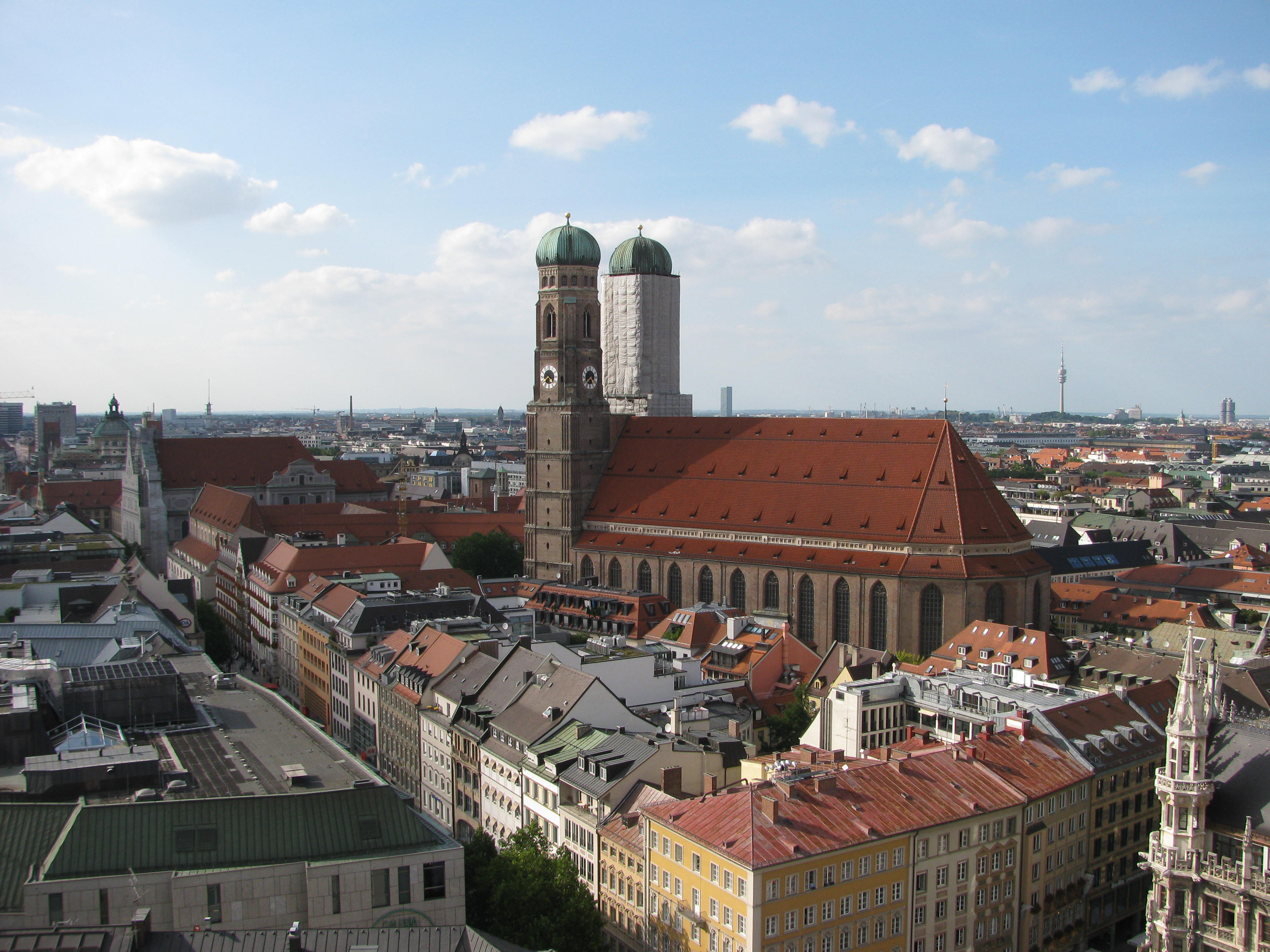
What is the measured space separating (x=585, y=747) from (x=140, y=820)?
928 inches

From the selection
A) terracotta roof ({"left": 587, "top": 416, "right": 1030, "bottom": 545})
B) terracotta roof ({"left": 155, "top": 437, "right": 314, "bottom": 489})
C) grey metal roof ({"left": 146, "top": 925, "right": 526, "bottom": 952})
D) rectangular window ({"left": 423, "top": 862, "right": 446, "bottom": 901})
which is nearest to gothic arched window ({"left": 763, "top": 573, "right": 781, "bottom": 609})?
terracotta roof ({"left": 587, "top": 416, "right": 1030, "bottom": 545})

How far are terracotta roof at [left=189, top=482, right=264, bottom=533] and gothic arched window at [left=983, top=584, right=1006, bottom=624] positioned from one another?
75.2 meters

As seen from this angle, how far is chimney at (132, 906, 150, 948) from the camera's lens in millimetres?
29656

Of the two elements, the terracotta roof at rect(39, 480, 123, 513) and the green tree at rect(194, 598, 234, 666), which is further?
the terracotta roof at rect(39, 480, 123, 513)

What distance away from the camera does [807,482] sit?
10544 centimetres

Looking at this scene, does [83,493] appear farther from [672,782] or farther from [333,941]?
[333,941]

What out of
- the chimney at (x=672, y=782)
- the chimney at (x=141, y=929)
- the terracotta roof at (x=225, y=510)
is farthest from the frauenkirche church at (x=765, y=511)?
the chimney at (x=141, y=929)

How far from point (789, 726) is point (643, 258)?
8199 centimetres

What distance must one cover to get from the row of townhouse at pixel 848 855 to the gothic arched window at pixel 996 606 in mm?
39663

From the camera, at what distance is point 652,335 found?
145625 mm

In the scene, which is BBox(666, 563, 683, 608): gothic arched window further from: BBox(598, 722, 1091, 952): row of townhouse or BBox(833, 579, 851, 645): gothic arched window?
BBox(598, 722, 1091, 952): row of townhouse

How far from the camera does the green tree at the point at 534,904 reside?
44.9 meters

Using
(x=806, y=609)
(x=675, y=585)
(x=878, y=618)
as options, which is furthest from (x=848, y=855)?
(x=675, y=585)

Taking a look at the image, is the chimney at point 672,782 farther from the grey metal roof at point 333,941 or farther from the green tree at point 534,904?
the grey metal roof at point 333,941
